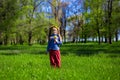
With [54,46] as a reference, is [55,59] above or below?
below

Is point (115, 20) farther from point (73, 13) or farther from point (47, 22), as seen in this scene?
point (73, 13)

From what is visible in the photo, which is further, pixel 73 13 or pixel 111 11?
pixel 73 13

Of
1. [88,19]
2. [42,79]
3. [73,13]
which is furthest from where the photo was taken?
[73,13]

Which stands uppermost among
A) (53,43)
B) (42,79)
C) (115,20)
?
(115,20)

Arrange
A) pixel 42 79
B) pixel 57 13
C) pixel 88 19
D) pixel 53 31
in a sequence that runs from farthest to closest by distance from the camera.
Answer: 1. pixel 57 13
2. pixel 88 19
3. pixel 53 31
4. pixel 42 79

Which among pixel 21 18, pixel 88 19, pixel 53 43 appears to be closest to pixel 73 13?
pixel 88 19

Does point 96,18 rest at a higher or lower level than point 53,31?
higher

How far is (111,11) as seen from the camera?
64625 millimetres

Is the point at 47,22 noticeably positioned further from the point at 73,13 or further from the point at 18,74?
the point at 18,74

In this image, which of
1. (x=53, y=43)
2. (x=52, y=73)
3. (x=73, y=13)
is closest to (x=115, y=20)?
(x=53, y=43)

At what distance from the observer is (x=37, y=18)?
2532 inches

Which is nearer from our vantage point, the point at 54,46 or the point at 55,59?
the point at 55,59

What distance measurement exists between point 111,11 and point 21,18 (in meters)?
17.8

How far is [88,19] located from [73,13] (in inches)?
1367
